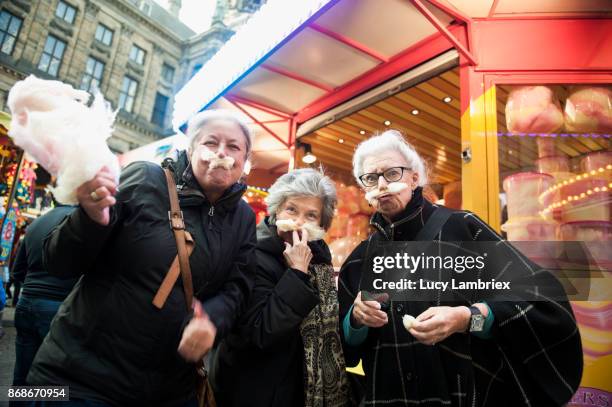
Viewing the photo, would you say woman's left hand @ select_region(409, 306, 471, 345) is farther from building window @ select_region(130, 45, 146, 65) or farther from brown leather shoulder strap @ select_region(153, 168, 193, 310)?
building window @ select_region(130, 45, 146, 65)

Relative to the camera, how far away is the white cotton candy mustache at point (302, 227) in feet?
6.57

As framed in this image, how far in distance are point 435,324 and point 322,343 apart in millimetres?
772

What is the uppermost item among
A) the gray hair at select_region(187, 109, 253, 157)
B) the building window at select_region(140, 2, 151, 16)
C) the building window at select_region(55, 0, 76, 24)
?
the building window at select_region(140, 2, 151, 16)

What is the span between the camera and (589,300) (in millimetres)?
2498

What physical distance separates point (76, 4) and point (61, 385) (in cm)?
2860

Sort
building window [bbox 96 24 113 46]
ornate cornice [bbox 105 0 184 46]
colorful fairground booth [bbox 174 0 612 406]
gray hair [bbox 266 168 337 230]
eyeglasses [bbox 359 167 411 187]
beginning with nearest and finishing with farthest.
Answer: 1. eyeglasses [bbox 359 167 411 187]
2. gray hair [bbox 266 168 337 230]
3. colorful fairground booth [bbox 174 0 612 406]
4. building window [bbox 96 24 113 46]
5. ornate cornice [bbox 105 0 184 46]

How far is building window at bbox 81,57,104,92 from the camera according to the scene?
2245 cm

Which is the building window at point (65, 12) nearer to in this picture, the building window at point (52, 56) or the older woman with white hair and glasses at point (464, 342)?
the building window at point (52, 56)

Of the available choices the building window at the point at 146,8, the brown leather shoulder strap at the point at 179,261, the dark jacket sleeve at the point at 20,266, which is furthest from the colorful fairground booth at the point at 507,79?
the building window at the point at 146,8

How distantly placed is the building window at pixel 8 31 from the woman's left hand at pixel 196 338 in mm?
25643

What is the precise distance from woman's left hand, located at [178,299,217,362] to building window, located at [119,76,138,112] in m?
27.6

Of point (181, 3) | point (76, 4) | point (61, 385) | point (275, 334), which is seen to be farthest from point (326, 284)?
point (181, 3)

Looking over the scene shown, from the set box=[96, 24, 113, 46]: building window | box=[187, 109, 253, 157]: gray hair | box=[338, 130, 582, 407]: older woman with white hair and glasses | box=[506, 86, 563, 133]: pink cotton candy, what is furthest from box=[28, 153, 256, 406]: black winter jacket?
box=[96, 24, 113, 46]: building window

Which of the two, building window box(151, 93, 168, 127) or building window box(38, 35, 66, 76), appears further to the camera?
building window box(151, 93, 168, 127)
